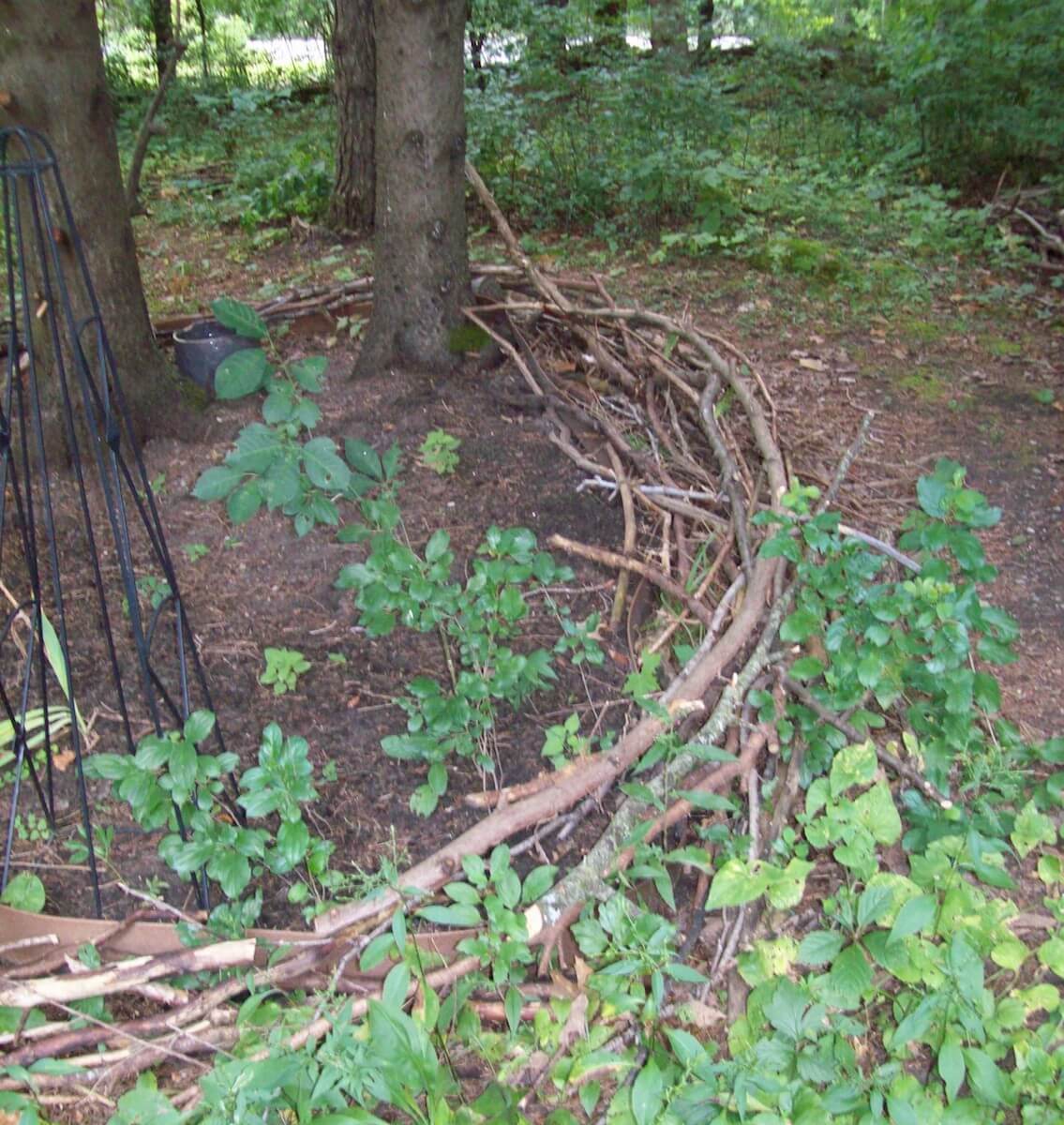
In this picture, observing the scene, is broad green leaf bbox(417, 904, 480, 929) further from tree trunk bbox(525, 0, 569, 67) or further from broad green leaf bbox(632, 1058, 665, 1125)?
tree trunk bbox(525, 0, 569, 67)

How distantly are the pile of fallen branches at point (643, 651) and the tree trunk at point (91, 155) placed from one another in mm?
1007

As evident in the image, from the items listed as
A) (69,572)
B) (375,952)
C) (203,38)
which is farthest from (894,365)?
(203,38)

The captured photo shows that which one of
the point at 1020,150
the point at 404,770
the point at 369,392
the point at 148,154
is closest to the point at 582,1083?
the point at 404,770

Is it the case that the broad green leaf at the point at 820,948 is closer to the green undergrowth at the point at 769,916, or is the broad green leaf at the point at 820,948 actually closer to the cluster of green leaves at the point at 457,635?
the green undergrowth at the point at 769,916

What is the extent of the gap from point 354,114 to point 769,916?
17.9ft

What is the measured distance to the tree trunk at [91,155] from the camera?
2.83 meters

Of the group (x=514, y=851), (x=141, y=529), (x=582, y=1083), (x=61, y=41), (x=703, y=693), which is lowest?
(x=582, y=1083)

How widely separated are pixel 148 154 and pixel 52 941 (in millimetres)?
8392

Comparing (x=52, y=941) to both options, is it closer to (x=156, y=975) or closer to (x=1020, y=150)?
(x=156, y=975)

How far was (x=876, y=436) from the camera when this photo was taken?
13.6 feet

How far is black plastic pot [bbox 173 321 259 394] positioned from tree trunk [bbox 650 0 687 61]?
18.0ft

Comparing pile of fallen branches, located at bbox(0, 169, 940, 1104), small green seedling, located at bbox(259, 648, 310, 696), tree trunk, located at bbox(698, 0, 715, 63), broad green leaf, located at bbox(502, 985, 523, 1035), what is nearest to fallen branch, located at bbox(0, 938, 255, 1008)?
pile of fallen branches, located at bbox(0, 169, 940, 1104)

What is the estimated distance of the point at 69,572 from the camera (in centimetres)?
298

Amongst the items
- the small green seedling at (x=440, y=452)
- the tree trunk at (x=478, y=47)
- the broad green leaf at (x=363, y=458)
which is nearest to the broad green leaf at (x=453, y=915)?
the broad green leaf at (x=363, y=458)
